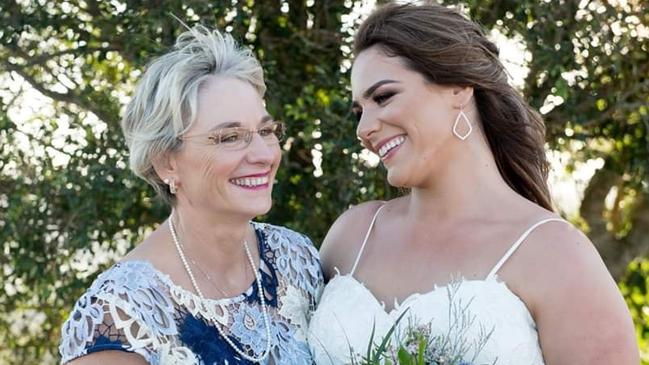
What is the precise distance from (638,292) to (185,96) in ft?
12.3

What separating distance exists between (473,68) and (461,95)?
0.33ft

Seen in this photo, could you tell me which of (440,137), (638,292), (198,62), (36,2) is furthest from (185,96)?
(638,292)

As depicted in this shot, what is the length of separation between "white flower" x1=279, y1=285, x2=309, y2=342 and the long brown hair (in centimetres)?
81

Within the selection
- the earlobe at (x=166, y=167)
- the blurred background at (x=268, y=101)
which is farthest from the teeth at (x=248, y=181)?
the blurred background at (x=268, y=101)

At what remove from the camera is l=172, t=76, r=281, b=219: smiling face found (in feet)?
12.0

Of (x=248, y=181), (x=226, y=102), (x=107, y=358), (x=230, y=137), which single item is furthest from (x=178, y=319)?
(x=226, y=102)

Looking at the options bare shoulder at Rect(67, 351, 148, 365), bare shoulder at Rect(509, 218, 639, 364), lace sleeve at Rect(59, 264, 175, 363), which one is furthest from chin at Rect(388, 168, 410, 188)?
bare shoulder at Rect(67, 351, 148, 365)

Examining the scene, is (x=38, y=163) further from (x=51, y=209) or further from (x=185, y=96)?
(x=185, y=96)

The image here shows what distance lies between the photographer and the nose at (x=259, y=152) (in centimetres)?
370

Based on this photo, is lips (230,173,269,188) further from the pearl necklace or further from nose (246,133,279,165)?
the pearl necklace

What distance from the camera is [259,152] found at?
12.1ft

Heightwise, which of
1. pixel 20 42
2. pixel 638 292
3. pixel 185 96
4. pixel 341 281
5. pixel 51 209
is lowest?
pixel 638 292

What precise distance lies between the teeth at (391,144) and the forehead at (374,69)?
19 centimetres

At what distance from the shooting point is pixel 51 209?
556cm
